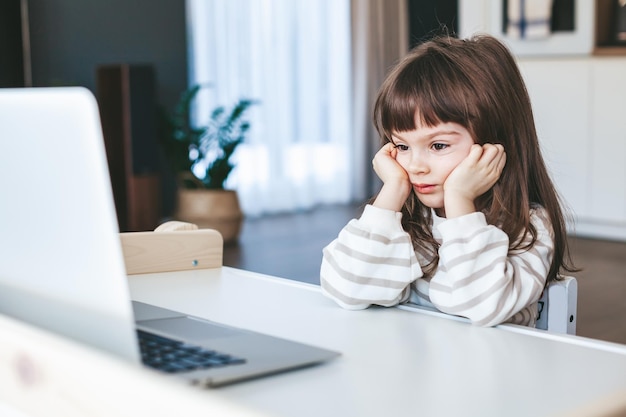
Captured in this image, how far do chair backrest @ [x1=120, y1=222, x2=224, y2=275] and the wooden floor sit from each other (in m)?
1.54

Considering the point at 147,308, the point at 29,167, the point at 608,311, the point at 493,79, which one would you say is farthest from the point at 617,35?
the point at 29,167

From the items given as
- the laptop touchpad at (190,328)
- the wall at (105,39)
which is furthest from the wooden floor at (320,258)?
the laptop touchpad at (190,328)

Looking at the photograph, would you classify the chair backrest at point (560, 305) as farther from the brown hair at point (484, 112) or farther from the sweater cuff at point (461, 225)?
the sweater cuff at point (461, 225)

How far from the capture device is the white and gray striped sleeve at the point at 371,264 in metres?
1.15

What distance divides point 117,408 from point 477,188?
0.77m

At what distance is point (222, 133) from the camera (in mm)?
4793

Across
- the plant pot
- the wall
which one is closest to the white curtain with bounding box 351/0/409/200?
the wall

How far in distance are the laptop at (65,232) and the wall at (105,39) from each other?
3958 millimetres

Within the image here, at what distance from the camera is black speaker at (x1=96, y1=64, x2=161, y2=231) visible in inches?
178

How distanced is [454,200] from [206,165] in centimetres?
380

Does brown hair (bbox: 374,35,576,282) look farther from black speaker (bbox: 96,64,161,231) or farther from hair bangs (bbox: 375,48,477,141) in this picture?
black speaker (bbox: 96,64,161,231)

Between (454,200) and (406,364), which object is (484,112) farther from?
(406,364)

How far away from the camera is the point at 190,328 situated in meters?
0.96

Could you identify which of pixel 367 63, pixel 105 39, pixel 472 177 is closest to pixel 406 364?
pixel 472 177
